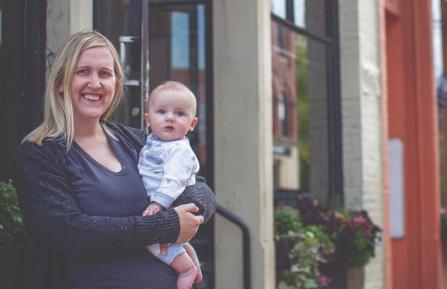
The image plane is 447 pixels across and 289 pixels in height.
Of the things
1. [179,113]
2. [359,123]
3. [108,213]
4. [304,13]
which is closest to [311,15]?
[304,13]

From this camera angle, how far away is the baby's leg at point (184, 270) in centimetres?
284

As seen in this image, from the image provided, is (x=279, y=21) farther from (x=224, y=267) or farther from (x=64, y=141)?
(x=64, y=141)

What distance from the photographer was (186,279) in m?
2.88

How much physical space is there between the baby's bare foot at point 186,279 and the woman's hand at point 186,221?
0.13m

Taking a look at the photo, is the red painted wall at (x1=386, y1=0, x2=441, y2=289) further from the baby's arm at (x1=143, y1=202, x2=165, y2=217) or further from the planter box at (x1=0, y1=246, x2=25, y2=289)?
the baby's arm at (x1=143, y1=202, x2=165, y2=217)

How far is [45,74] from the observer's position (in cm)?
475

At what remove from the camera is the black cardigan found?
2.61m

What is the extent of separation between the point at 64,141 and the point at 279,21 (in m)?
5.16

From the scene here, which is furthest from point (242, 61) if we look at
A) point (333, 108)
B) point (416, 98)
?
point (416, 98)

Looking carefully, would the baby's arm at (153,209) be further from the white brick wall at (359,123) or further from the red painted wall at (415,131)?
the red painted wall at (415,131)

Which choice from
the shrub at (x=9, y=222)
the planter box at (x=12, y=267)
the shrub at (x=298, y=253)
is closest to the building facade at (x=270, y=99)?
the shrub at (x=298, y=253)

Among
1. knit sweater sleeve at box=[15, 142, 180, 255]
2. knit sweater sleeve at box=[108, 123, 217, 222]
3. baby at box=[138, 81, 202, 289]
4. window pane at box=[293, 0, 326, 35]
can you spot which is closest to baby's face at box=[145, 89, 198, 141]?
baby at box=[138, 81, 202, 289]

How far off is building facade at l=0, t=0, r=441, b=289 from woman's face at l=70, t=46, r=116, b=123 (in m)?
1.62

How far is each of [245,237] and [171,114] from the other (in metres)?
3.27
